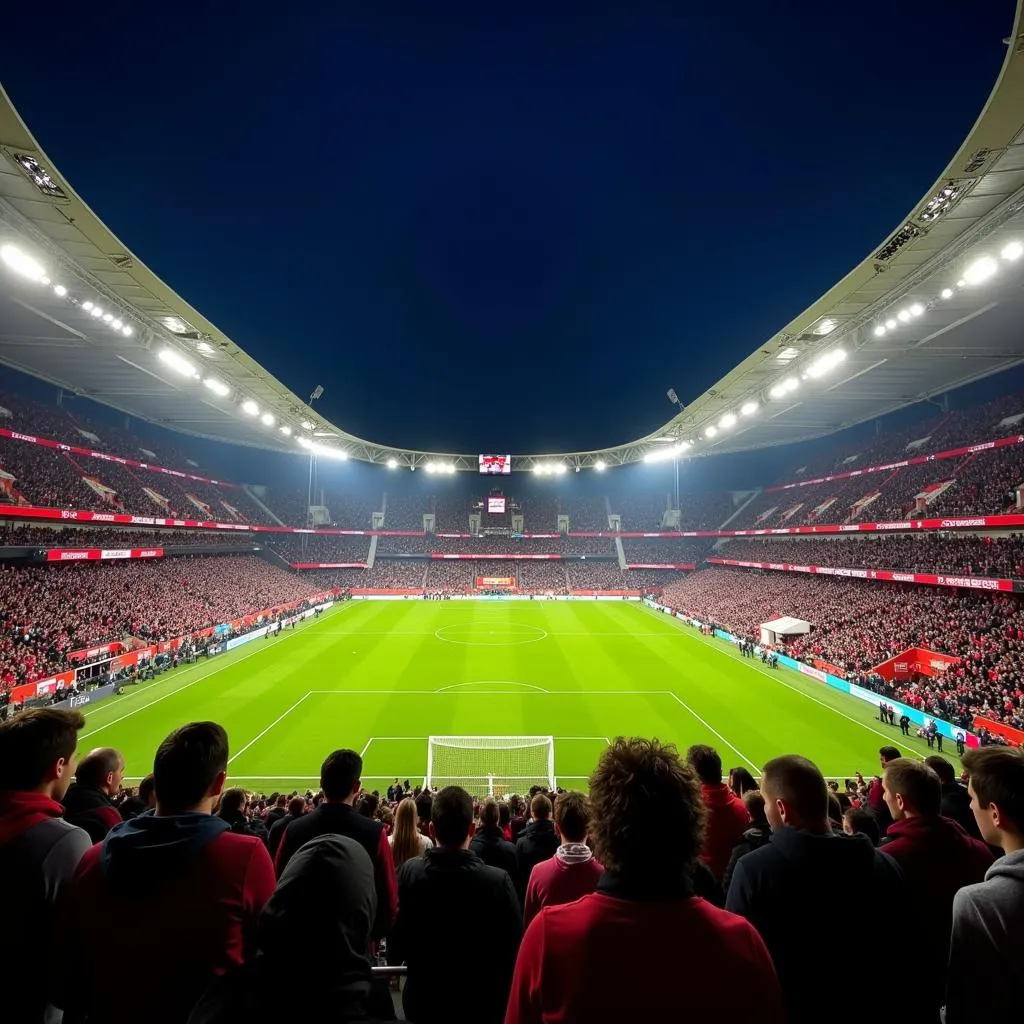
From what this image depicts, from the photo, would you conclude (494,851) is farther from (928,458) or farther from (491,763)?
(928,458)

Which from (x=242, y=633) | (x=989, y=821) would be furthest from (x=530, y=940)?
(x=242, y=633)

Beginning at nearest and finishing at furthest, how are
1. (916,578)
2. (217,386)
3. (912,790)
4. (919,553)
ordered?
(912,790)
(916,578)
(919,553)
(217,386)

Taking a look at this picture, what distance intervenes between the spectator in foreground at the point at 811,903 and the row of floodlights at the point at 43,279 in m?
24.8

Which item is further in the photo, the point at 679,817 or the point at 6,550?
the point at 6,550

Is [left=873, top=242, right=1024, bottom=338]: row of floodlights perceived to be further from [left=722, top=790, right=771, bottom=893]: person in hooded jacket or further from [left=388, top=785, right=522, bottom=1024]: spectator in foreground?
[left=388, top=785, right=522, bottom=1024]: spectator in foreground

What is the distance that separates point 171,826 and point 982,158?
2041 cm

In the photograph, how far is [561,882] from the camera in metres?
3.16

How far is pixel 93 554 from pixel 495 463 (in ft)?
139

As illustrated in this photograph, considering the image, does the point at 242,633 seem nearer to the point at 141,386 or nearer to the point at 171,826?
the point at 141,386

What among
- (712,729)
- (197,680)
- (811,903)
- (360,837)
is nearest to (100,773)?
(360,837)

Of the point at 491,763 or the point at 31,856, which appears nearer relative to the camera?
the point at 31,856

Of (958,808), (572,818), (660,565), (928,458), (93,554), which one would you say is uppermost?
(928,458)

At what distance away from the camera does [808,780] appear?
2.57 m

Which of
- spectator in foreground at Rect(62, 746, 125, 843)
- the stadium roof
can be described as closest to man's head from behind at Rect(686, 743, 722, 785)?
spectator in foreground at Rect(62, 746, 125, 843)
